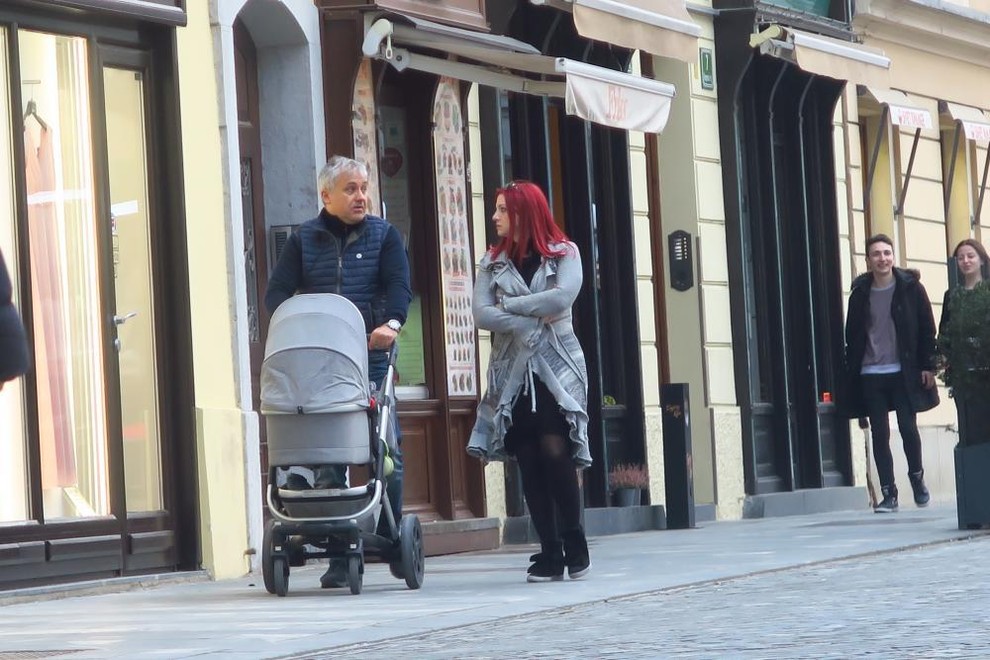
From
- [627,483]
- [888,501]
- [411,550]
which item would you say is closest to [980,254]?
[888,501]

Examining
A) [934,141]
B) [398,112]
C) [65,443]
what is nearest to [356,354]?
[65,443]

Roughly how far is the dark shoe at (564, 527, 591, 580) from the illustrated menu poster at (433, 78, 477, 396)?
11.6 feet

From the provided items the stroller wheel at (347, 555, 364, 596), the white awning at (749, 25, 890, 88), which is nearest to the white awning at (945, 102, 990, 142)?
the white awning at (749, 25, 890, 88)

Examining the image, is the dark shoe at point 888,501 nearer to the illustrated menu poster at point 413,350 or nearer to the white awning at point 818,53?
the white awning at point 818,53

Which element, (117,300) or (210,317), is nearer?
(117,300)

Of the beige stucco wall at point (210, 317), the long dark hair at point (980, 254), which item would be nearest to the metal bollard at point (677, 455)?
the long dark hair at point (980, 254)

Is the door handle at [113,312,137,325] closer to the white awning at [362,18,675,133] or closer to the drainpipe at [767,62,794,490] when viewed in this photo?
the white awning at [362,18,675,133]

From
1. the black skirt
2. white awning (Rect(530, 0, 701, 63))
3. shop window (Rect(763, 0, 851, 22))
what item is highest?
shop window (Rect(763, 0, 851, 22))

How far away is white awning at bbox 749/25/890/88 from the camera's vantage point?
1739 cm

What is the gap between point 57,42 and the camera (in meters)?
11.6

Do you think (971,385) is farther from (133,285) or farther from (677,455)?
(133,285)

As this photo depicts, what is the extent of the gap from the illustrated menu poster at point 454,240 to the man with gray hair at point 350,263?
359cm

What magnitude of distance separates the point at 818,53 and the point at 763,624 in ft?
32.3

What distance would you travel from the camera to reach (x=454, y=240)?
14.3 metres
